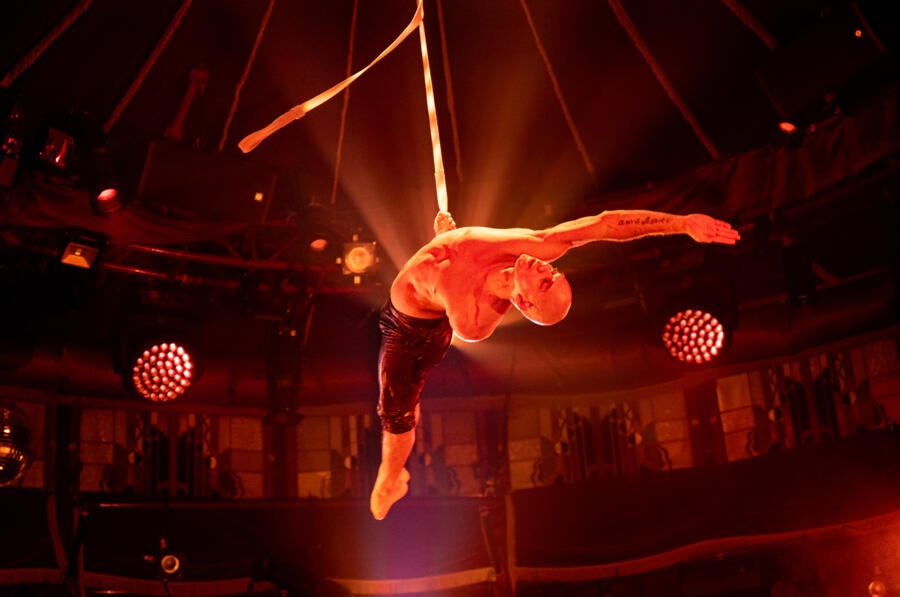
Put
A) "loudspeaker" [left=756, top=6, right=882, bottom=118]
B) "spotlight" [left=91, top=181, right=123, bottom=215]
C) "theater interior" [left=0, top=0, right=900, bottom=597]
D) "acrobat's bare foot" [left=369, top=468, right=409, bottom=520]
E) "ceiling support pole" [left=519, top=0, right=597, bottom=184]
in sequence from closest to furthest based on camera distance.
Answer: "acrobat's bare foot" [left=369, top=468, right=409, bottom=520], "loudspeaker" [left=756, top=6, right=882, bottom=118], "spotlight" [left=91, top=181, right=123, bottom=215], "theater interior" [left=0, top=0, right=900, bottom=597], "ceiling support pole" [left=519, top=0, right=597, bottom=184]

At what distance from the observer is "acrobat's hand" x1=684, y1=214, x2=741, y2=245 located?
448 centimetres

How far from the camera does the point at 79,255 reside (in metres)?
7.23

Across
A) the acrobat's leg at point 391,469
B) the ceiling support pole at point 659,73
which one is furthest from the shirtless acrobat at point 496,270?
the ceiling support pole at point 659,73

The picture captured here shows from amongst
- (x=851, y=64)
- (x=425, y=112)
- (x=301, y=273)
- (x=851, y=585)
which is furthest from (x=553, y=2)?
(x=851, y=585)

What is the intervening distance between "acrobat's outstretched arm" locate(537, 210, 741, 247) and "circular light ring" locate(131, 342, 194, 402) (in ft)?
14.4

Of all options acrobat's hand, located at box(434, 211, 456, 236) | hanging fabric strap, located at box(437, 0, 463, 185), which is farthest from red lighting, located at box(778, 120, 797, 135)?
acrobat's hand, located at box(434, 211, 456, 236)

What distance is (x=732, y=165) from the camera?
7.47 metres

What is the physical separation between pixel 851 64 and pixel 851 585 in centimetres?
415

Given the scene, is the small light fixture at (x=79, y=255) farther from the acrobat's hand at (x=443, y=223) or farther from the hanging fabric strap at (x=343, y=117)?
the acrobat's hand at (x=443, y=223)

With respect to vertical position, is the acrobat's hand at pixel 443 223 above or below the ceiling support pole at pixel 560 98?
below

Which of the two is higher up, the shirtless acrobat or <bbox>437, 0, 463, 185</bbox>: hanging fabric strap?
<bbox>437, 0, 463, 185</bbox>: hanging fabric strap

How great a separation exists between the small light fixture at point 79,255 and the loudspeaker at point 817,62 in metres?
4.85

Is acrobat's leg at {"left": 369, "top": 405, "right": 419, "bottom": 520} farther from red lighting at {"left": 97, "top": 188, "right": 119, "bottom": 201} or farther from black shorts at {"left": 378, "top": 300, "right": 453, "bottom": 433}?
red lighting at {"left": 97, "top": 188, "right": 119, "bottom": 201}

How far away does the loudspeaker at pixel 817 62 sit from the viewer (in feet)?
21.6
